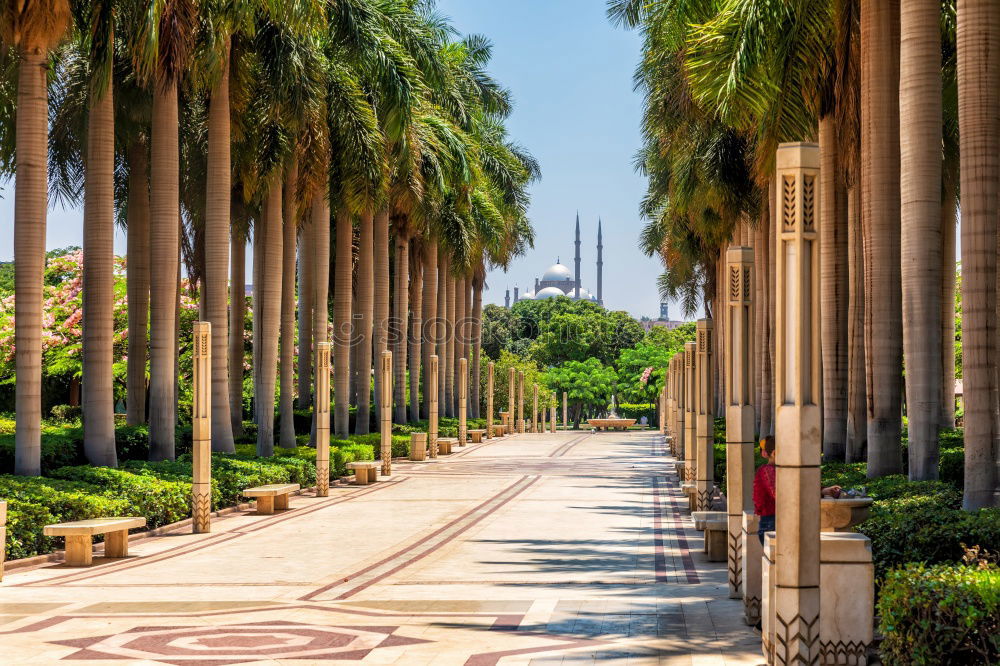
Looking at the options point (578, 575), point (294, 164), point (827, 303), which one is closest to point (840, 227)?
point (827, 303)

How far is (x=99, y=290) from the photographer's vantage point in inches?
831

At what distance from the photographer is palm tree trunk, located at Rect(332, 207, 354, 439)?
120 ft

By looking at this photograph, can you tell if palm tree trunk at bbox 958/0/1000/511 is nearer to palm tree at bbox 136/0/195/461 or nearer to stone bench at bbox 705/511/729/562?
stone bench at bbox 705/511/729/562

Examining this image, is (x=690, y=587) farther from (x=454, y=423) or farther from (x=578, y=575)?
(x=454, y=423)

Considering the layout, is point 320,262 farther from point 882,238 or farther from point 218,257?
point 882,238

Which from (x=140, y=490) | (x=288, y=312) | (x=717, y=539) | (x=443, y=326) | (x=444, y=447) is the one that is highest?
(x=443, y=326)

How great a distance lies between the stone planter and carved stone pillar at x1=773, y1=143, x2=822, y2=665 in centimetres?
117

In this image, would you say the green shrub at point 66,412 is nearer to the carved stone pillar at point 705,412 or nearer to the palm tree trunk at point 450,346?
the palm tree trunk at point 450,346

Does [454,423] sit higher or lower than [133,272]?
lower

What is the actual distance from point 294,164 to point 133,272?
4.84m

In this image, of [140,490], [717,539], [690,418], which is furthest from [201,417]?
[690,418]

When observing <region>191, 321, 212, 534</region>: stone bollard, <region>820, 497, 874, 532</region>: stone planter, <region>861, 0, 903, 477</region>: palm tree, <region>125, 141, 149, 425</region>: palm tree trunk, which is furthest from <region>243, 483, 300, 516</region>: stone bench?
<region>820, 497, 874, 532</region>: stone planter

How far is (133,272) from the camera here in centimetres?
2766

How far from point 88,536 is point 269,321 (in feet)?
48.2
